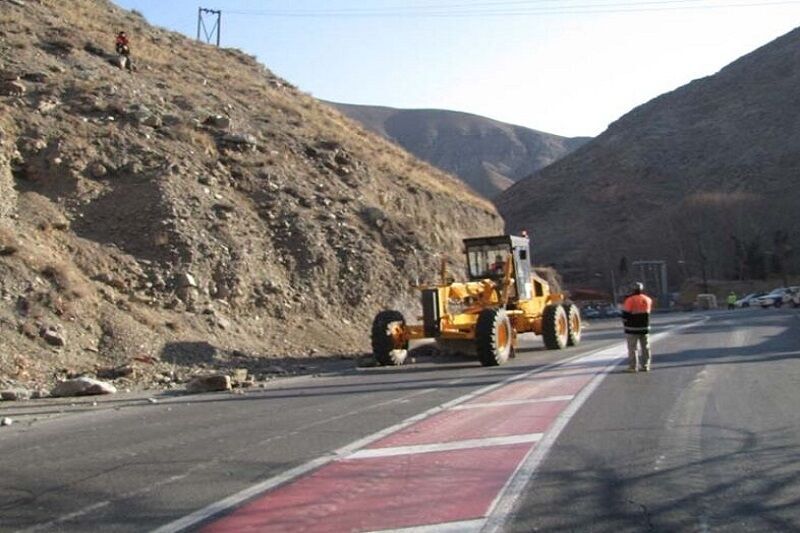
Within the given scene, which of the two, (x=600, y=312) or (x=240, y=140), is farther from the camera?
(x=600, y=312)

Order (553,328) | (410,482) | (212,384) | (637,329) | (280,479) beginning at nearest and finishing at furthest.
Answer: (410,482) → (280,479) → (212,384) → (637,329) → (553,328)

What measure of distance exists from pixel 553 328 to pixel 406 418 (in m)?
13.9

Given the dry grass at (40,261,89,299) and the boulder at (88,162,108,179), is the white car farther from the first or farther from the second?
the dry grass at (40,261,89,299)

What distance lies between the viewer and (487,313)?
2025cm

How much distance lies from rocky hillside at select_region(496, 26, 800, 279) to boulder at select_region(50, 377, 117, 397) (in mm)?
89282

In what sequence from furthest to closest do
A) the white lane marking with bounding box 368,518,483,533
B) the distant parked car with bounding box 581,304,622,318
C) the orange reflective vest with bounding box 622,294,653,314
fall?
the distant parked car with bounding box 581,304,622,318 → the orange reflective vest with bounding box 622,294,653,314 → the white lane marking with bounding box 368,518,483,533

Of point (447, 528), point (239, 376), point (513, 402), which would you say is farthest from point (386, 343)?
point (447, 528)

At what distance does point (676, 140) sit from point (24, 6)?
349ft

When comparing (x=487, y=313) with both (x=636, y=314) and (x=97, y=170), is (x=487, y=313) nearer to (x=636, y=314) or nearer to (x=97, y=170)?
(x=636, y=314)

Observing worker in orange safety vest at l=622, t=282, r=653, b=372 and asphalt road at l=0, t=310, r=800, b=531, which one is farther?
worker in orange safety vest at l=622, t=282, r=653, b=372

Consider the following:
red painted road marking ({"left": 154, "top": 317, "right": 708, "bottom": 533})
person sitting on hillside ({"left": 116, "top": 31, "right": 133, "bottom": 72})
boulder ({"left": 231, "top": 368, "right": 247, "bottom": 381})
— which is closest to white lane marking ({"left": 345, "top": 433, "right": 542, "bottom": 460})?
red painted road marking ({"left": 154, "top": 317, "right": 708, "bottom": 533})

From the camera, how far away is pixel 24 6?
3512cm

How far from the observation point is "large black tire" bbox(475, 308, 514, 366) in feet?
64.7

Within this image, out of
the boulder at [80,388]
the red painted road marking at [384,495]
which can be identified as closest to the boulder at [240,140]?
the boulder at [80,388]
